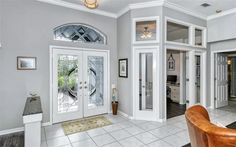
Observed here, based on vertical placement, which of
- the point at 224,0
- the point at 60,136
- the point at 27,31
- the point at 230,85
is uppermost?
the point at 224,0

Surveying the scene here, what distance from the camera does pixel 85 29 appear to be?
446cm

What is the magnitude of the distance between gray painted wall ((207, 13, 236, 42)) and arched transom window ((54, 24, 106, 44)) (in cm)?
370

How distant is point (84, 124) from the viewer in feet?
12.5

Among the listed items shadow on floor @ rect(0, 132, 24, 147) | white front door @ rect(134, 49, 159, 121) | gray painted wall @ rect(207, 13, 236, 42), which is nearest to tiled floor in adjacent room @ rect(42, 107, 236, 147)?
white front door @ rect(134, 49, 159, 121)

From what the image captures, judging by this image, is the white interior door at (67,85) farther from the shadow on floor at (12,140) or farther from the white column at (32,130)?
the white column at (32,130)

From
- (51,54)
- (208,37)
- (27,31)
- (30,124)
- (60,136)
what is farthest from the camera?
(208,37)

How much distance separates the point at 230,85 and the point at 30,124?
9.22 m

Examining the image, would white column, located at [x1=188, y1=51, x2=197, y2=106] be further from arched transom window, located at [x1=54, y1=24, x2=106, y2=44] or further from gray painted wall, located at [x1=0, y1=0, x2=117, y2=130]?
gray painted wall, located at [x1=0, y1=0, x2=117, y2=130]

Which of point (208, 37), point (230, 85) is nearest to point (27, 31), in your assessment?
point (208, 37)

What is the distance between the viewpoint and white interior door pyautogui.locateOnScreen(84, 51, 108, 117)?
4.37 m

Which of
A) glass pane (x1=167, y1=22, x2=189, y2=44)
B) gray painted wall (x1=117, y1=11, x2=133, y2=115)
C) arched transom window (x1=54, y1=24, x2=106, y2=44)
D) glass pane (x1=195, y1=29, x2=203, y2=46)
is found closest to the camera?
arched transom window (x1=54, y1=24, x2=106, y2=44)

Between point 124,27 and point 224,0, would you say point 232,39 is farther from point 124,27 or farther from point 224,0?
point 124,27

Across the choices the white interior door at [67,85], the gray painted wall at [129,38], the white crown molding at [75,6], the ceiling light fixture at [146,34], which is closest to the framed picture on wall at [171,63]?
the gray painted wall at [129,38]

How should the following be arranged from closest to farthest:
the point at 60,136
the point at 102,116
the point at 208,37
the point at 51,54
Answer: the point at 60,136
the point at 51,54
the point at 102,116
the point at 208,37
